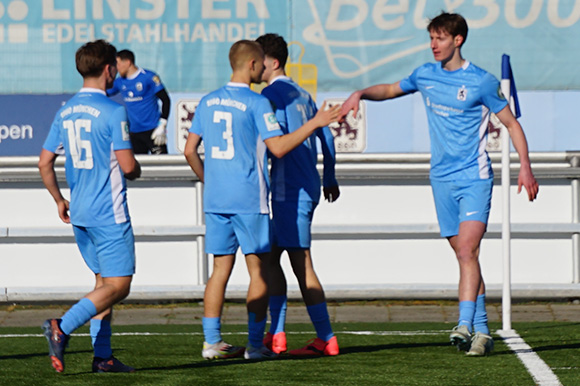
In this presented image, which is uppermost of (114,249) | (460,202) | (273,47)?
(273,47)

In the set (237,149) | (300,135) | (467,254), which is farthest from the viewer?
(467,254)

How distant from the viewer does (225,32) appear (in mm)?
13461

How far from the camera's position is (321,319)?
22.6 ft

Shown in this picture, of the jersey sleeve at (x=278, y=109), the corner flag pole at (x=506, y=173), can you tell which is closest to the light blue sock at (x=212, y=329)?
the jersey sleeve at (x=278, y=109)

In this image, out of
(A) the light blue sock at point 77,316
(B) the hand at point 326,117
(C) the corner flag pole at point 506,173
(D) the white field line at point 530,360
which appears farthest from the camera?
(C) the corner flag pole at point 506,173

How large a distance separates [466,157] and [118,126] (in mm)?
1993

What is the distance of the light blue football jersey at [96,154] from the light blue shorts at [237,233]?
2.44 ft

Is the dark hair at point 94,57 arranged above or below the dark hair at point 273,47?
below

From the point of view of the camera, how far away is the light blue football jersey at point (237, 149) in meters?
6.46

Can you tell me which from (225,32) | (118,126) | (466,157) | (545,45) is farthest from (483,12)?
(118,126)

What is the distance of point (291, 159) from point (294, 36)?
6.51 m

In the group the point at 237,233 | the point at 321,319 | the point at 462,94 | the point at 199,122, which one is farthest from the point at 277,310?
the point at 462,94

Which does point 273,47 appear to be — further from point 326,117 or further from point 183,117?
point 183,117

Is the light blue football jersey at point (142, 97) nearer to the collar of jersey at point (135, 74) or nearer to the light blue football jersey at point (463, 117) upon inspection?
the collar of jersey at point (135, 74)
